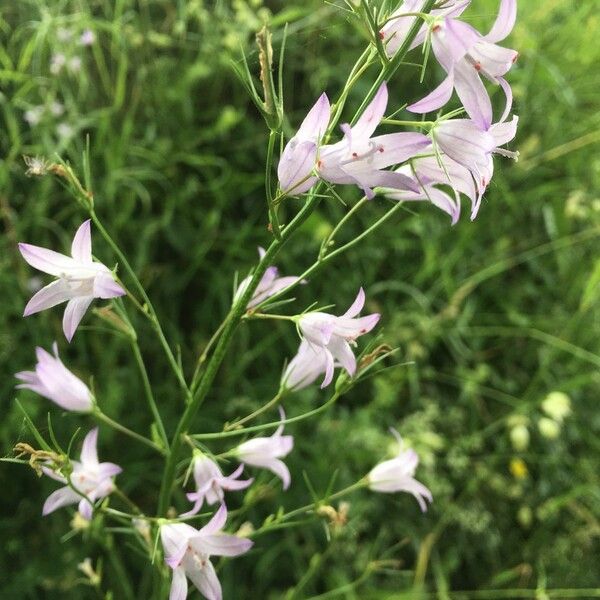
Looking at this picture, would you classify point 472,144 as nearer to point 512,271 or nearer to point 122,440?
point 122,440

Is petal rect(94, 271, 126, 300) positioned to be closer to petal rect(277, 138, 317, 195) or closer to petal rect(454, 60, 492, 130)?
petal rect(277, 138, 317, 195)

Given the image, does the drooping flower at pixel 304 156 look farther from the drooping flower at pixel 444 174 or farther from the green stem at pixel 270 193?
the drooping flower at pixel 444 174

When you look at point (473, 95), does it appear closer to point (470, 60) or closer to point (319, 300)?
point (470, 60)

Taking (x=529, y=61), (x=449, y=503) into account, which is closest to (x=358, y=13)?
(x=449, y=503)

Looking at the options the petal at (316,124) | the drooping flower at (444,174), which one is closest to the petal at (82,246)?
the petal at (316,124)

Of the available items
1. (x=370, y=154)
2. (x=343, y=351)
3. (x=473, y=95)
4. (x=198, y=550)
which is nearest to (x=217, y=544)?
(x=198, y=550)

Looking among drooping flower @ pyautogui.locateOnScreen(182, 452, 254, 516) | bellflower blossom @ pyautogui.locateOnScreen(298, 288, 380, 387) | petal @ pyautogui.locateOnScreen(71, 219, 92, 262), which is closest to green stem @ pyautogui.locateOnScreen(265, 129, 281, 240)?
bellflower blossom @ pyautogui.locateOnScreen(298, 288, 380, 387)
